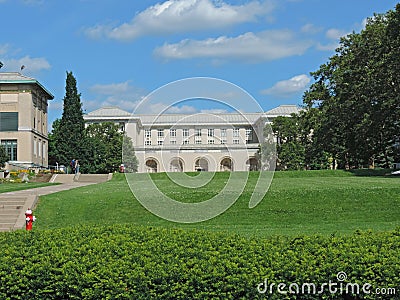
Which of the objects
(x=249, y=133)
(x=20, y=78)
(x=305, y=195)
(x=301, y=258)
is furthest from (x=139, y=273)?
(x=20, y=78)

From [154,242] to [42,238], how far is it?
1750 mm

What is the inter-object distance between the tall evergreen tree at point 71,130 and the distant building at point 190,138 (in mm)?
51554

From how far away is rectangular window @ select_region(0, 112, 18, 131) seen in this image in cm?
6581

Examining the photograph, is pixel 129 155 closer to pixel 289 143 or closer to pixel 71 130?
pixel 289 143

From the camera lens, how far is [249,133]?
53.0 feet

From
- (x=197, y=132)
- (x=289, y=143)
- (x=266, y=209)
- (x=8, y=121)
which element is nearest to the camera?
(x=197, y=132)

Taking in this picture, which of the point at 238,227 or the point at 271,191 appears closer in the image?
the point at 238,227

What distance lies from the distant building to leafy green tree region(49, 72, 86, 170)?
169 feet

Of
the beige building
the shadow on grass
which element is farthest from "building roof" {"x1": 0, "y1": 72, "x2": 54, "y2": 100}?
the shadow on grass

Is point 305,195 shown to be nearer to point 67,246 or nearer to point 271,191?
point 271,191

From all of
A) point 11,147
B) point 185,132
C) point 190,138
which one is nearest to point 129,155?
point 190,138

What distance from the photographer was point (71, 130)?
69188 mm

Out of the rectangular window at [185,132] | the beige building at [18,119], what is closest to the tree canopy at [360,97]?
the rectangular window at [185,132]

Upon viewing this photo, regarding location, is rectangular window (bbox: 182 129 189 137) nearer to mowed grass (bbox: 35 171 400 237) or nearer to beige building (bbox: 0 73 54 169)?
mowed grass (bbox: 35 171 400 237)
